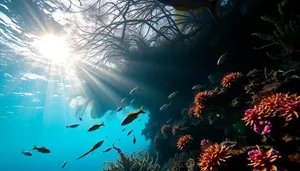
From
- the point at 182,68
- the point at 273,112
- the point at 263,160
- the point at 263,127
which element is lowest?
the point at 263,160

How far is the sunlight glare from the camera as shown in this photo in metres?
12.6

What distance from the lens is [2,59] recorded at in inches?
632

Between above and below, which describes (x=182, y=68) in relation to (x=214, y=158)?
above

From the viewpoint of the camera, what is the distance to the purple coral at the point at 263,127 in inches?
131

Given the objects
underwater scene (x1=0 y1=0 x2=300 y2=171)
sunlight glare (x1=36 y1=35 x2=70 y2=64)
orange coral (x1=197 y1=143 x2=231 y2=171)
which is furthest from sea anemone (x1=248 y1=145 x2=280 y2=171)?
sunlight glare (x1=36 y1=35 x2=70 y2=64)

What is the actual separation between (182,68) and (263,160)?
7.83 metres

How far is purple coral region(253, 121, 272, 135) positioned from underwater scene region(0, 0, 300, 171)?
0.02 metres

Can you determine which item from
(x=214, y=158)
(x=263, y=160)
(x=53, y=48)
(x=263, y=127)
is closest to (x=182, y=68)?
(x=263, y=127)

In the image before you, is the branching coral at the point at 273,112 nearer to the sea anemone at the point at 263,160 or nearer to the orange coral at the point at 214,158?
the sea anemone at the point at 263,160

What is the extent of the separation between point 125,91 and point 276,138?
12.2 metres

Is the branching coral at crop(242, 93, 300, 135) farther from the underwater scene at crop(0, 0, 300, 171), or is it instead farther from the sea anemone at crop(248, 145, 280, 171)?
the sea anemone at crop(248, 145, 280, 171)

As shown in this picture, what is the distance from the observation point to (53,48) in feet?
45.9

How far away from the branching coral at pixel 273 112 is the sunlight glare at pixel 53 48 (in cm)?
1145

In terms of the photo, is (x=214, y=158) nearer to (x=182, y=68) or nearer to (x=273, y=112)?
(x=273, y=112)
